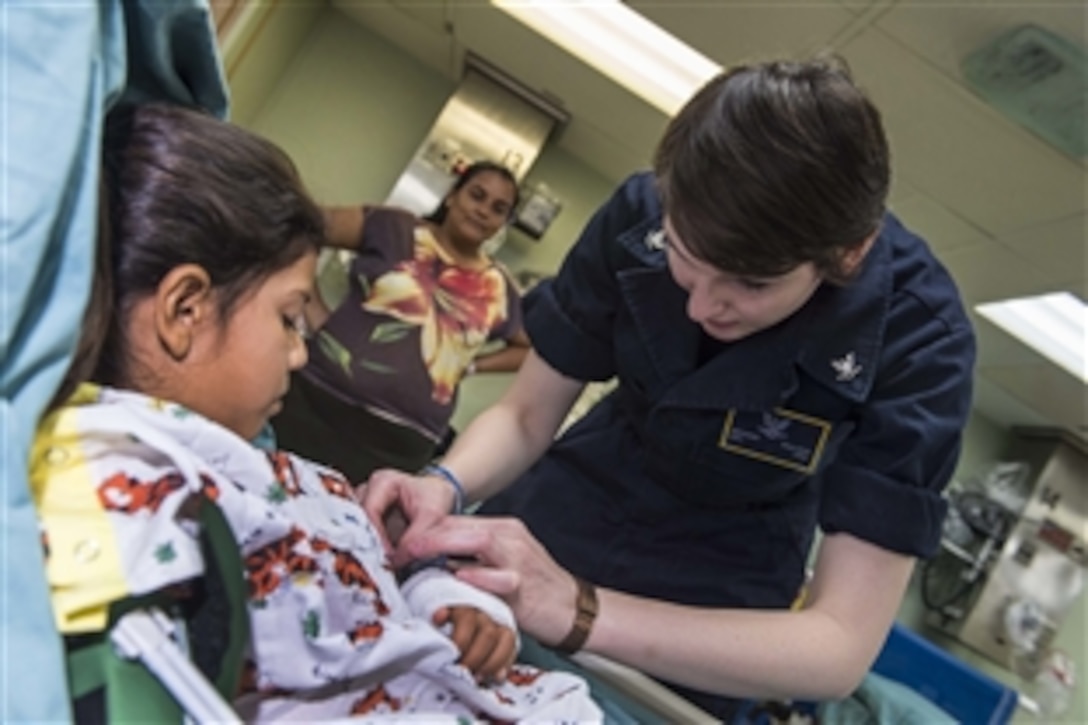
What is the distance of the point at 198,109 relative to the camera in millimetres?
775

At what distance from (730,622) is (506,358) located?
185 cm

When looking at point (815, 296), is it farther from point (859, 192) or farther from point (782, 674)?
point (782, 674)

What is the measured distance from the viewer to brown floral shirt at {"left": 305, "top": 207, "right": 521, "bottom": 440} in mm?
2170

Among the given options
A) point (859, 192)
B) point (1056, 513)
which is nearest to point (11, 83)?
point (859, 192)

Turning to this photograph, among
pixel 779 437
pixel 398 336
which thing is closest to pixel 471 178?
pixel 398 336

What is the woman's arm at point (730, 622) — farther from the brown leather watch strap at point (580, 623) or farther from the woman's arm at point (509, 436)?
the woman's arm at point (509, 436)

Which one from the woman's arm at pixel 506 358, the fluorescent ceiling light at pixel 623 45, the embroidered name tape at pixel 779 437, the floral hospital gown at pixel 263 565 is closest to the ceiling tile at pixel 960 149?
the fluorescent ceiling light at pixel 623 45

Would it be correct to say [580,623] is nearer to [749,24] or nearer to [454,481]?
[454,481]

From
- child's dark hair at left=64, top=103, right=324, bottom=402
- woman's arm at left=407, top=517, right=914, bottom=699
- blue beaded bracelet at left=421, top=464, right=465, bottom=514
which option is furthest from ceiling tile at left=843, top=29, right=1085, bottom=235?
child's dark hair at left=64, top=103, right=324, bottom=402

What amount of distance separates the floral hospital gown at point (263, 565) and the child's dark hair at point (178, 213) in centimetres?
8

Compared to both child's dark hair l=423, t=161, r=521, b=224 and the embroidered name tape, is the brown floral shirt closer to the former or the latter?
child's dark hair l=423, t=161, r=521, b=224

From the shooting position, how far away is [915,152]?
244 centimetres

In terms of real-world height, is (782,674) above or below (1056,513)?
below

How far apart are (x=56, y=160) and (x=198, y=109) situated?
328 millimetres
